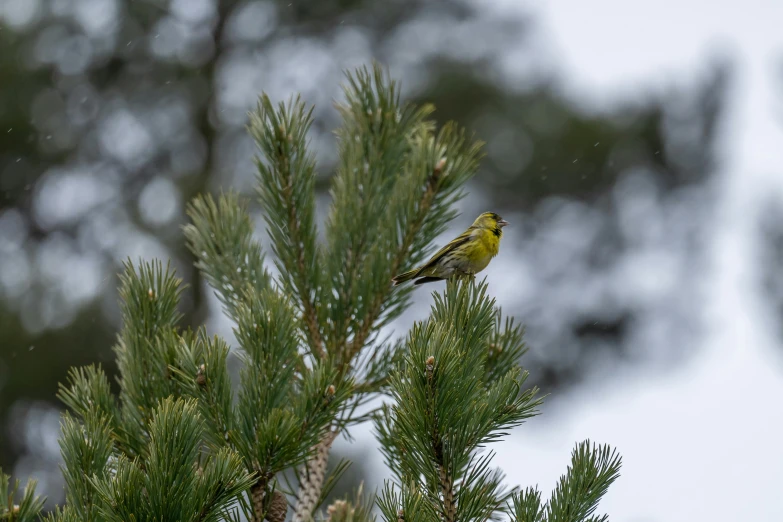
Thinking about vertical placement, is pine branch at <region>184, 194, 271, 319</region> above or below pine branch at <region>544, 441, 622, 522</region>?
above

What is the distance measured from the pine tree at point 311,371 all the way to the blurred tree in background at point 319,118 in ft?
22.5

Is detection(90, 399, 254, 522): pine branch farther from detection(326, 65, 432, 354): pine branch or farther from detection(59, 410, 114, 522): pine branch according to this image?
detection(326, 65, 432, 354): pine branch

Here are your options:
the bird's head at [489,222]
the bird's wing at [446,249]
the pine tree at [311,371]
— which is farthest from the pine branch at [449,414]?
the bird's head at [489,222]

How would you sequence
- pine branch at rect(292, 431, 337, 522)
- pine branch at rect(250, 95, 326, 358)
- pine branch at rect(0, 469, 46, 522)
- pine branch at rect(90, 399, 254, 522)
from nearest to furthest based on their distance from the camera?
1. pine branch at rect(90, 399, 254, 522)
2. pine branch at rect(0, 469, 46, 522)
3. pine branch at rect(292, 431, 337, 522)
4. pine branch at rect(250, 95, 326, 358)

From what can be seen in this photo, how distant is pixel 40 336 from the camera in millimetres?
8234

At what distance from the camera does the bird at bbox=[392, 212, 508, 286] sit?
1965 mm

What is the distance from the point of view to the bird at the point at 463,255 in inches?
77.4

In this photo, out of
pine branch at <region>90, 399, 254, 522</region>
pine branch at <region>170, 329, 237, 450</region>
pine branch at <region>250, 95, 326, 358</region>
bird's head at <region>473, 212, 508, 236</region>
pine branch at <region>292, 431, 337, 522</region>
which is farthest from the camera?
bird's head at <region>473, 212, 508, 236</region>

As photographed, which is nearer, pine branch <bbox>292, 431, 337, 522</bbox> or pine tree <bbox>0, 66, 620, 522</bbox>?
pine tree <bbox>0, 66, 620, 522</bbox>

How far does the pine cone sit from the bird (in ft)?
1.81

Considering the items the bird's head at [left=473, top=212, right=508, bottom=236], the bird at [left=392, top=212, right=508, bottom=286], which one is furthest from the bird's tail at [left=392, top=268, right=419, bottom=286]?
the bird's head at [left=473, top=212, right=508, bottom=236]

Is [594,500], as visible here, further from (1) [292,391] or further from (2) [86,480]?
(2) [86,480]

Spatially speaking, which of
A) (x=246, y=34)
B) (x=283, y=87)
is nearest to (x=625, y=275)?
(x=283, y=87)

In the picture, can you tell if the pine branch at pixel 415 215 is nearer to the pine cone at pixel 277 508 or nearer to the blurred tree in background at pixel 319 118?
the pine cone at pixel 277 508
